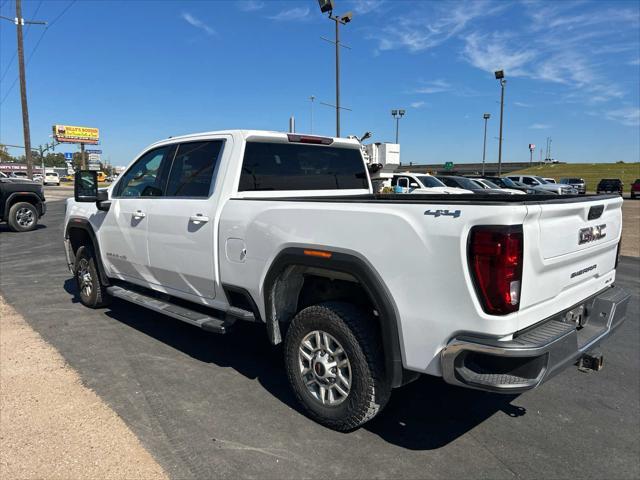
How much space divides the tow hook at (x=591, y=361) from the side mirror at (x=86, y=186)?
186 inches

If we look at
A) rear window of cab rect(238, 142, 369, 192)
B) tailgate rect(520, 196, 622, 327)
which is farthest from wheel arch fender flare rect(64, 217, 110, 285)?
tailgate rect(520, 196, 622, 327)

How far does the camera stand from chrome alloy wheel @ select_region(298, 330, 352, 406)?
10.1 feet

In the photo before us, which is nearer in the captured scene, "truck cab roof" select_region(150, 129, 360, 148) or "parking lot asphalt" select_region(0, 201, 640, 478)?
"parking lot asphalt" select_region(0, 201, 640, 478)

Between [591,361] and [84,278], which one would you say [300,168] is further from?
[84,278]

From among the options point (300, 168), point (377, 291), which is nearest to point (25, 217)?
point (300, 168)

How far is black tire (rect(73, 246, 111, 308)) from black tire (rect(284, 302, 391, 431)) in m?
3.49

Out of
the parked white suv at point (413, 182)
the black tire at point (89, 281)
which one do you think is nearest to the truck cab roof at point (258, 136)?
the black tire at point (89, 281)

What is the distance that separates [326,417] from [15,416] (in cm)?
215

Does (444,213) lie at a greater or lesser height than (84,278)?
greater

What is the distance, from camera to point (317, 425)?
10.7ft

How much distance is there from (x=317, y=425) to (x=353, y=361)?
0.66 m

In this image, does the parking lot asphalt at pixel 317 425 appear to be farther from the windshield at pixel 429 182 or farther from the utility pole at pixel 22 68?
the utility pole at pixel 22 68

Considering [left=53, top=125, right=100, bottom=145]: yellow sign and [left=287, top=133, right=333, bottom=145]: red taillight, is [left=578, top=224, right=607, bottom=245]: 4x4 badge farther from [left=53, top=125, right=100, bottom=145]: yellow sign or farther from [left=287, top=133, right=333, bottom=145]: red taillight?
[left=53, top=125, right=100, bottom=145]: yellow sign

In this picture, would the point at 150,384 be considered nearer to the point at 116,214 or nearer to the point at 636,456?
the point at 116,214
